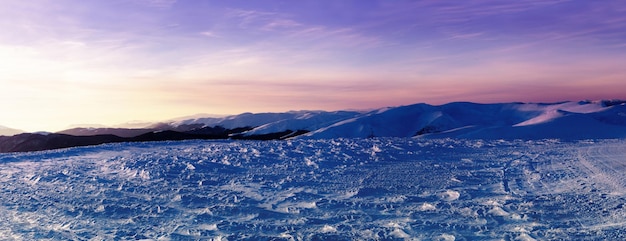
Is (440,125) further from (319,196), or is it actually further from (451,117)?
(319,196)

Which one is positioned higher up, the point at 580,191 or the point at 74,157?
the point at 74,157

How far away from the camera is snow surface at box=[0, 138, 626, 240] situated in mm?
6137

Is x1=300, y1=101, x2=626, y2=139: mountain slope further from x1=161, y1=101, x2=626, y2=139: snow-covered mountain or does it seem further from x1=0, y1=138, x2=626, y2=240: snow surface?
x1=0, y1=138, x2=626, y2=240: snow surface

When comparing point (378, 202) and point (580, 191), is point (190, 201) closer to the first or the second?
point (378, 202)

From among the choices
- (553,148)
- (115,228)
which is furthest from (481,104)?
(115,228)

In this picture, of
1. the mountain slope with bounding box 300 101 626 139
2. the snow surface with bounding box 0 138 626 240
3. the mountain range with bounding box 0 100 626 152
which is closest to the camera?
the snow surface with bounding box 0 138 626 240

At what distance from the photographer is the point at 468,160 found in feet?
38.0

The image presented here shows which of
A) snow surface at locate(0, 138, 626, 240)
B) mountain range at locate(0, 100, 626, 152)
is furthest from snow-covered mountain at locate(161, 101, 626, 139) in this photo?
snow surface at locate(0, 138, 626, 240)

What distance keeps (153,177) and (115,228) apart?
3.35m

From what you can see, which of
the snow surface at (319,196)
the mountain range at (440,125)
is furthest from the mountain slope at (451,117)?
the snow surface at (319,196)

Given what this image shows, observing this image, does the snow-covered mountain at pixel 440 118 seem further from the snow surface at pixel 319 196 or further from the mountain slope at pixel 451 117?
the snow surface at pixel 319 196

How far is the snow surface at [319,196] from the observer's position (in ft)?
20.1

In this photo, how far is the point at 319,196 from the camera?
8.01 metres

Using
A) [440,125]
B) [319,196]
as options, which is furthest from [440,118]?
[319,196]
